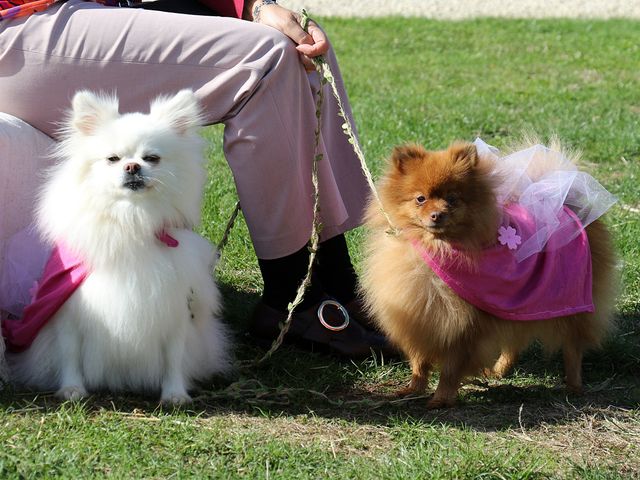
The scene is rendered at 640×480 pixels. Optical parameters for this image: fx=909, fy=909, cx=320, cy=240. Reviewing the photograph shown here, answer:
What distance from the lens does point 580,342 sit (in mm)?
3545

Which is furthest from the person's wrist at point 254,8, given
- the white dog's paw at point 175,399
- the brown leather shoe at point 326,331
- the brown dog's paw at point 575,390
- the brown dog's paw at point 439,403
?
the brown dog's paw at point 575,390

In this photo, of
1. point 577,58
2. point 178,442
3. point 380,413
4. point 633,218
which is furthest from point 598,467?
point 577,58

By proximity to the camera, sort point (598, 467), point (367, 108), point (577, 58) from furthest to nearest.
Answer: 1. point (577, 58)
2. point (367, 108)
3. point (598, 467)

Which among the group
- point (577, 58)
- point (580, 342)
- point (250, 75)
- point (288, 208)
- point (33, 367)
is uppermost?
point (250, 75)

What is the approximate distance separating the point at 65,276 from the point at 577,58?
8.17m

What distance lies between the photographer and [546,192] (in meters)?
3.44

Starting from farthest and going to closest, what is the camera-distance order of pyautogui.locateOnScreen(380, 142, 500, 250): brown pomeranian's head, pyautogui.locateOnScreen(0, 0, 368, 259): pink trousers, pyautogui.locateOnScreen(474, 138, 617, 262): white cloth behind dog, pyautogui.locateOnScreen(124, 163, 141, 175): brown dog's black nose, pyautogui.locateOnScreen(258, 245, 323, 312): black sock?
pyautogui.locateOnScreen(258, 245, 323, 312): black sock
pyautogui.locateOnScreen(0, 0, 368, 259): pink trousers
pyautogui.locateOnScreen(474, 138, 617, 262): white cloth behind dog
pyautogui.locateOnScreen(380, 142, 500, 250): brown pomeranian's head
pyautogui.locateOnScreen(124, 163, 141, 175): brown dog's black nose

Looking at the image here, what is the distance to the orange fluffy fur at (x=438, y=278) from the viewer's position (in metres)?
3.13

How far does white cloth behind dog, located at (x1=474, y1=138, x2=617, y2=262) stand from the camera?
3.33 meters

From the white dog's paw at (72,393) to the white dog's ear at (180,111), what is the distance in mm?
974

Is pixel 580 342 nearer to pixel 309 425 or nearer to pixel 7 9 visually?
pixel 309 425

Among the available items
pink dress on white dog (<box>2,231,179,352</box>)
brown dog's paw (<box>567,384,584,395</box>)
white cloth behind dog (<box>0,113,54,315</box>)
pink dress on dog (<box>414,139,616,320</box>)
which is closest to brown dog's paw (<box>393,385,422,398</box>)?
pink dress on dog (<box>414,139,616,320</box>)

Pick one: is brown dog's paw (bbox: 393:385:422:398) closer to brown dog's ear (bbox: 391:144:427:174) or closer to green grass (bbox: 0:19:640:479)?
green grass (bbox: 0:19:640:479)

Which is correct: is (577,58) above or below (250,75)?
below
